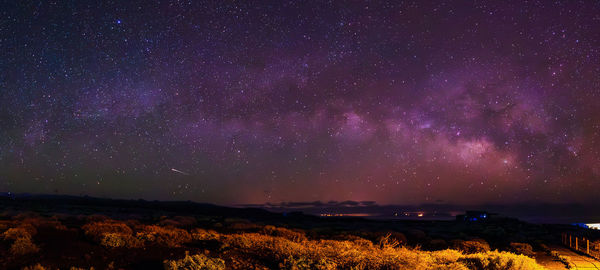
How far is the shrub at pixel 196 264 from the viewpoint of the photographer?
391 inches

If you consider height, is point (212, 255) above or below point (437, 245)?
above

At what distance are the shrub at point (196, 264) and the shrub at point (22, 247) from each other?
4583 mm

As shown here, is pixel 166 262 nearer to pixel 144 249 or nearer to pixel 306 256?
pixel 144 249

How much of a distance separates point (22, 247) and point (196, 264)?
561cm

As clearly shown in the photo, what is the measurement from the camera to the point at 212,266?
10.0 meters

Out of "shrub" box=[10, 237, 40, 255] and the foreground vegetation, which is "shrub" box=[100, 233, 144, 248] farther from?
"shrub" box=[10, 237, 40, 255]

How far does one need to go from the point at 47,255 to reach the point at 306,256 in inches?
283

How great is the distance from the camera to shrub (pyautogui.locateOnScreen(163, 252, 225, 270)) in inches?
391

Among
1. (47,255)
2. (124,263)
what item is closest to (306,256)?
(124,263)

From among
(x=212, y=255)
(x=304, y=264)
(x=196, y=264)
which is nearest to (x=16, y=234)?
(x=212, y=255)

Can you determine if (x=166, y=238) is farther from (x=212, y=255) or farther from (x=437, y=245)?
(x=437, y=245)

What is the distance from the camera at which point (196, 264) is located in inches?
Answer: 394

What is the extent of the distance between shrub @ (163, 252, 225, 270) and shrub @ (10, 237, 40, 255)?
458cm

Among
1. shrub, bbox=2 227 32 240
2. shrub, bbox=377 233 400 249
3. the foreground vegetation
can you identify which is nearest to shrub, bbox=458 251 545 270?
the foreground vegetation
